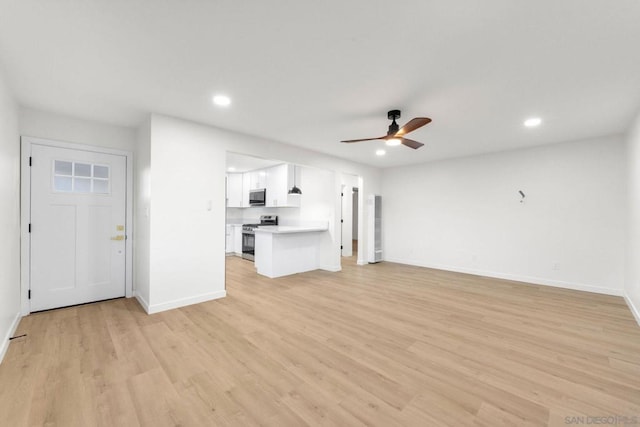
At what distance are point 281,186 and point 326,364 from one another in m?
4.88

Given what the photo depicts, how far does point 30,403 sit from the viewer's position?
5.79 ft

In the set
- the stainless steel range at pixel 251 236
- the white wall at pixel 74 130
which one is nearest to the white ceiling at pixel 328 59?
the white wall at pixel 74 130

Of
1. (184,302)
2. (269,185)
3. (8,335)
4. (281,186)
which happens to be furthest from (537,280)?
(8,335)

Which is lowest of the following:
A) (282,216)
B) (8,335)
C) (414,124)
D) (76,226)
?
(8,335)

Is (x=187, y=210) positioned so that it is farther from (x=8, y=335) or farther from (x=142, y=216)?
(x=8, y=335)

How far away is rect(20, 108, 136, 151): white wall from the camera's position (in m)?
Result: 3.30

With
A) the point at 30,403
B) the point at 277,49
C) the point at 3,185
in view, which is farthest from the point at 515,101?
the point at 3,185

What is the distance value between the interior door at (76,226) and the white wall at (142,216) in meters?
0.19

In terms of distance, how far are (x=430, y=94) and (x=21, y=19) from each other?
3.34 m

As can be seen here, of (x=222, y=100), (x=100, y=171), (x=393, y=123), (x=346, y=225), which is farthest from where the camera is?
(x=346, y=225)

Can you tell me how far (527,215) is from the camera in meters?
5.01

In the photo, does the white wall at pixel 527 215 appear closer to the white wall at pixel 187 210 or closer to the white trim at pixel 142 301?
the white wall at pixel 187 210

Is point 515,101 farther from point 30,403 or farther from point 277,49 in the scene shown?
point 30,403

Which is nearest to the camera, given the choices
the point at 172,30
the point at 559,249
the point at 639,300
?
the point at 172,30
